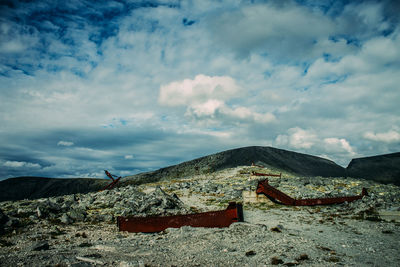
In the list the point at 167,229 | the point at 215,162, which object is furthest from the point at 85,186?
the point at 167,229

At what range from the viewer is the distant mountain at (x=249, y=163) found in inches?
2196

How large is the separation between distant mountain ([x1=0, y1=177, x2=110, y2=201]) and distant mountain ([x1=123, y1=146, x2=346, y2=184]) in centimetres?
997

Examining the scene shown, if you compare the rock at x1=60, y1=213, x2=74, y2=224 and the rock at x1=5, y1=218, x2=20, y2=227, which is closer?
the rock at x1=5, y1=218, x2=20, y2=227

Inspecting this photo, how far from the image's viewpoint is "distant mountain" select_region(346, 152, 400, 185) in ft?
126

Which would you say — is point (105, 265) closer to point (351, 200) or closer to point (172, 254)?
point (172, 254)

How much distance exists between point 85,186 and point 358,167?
206ft

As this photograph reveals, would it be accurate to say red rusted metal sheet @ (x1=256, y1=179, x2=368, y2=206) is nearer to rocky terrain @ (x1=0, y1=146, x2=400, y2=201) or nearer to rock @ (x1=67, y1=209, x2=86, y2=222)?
rock @ (x1=67, y1=209, x2=86, y2=222)

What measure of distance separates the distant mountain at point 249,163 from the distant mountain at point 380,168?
34.6 feet

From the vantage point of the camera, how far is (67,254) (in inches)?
223

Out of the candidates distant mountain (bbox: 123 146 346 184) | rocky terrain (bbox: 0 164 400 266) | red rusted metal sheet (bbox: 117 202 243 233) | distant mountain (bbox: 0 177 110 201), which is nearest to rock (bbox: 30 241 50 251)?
rocky terrain (bbox: 0 164 400 266)

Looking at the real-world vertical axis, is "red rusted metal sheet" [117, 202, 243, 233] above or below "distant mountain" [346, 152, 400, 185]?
below

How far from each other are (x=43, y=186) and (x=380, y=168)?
2983 inches

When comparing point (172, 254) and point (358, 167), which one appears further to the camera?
point (358, 167)

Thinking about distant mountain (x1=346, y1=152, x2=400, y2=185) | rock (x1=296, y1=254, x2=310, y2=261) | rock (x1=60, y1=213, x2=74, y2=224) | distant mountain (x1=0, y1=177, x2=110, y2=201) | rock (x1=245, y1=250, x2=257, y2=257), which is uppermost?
distant mountain (x1=346, y1=152, x2=400, y2=185)
